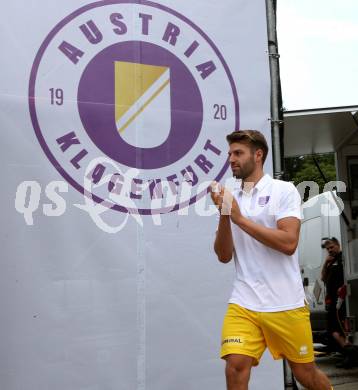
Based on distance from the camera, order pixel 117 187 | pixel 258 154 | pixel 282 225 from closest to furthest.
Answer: pixel 282 225 < pixel 258 154 < pixel 117 187

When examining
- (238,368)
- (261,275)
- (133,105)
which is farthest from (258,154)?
(238,368)

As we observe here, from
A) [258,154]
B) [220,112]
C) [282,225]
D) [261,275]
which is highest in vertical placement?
[220,112]

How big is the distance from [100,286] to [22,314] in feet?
1.63

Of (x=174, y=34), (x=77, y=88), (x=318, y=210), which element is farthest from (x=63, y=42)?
(x=318, y=210)

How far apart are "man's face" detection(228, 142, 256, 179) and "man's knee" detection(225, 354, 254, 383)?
100 centimetres

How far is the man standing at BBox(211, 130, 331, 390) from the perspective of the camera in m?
3.48

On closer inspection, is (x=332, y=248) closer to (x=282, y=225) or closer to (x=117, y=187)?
(x=117, y=187)

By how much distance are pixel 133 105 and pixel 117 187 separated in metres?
0.55

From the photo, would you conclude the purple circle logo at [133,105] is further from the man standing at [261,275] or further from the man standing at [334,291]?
the man standing at [334,291]

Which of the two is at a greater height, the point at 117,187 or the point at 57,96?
the point at 57,96

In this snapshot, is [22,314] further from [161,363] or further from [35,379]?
[161,363]

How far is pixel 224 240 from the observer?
3.69 metres

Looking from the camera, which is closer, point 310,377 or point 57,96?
point 310,377

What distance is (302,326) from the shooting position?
3602 millimetres
